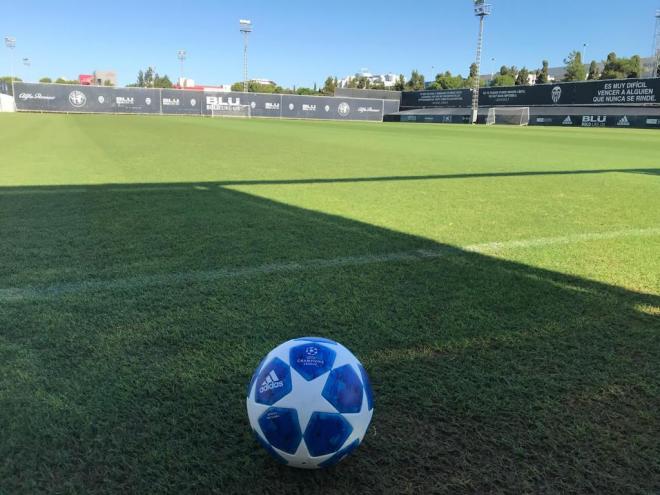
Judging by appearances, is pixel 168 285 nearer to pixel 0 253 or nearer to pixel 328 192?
pixel 0 253

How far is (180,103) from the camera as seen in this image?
53.4 metres

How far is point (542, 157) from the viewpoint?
1411cm

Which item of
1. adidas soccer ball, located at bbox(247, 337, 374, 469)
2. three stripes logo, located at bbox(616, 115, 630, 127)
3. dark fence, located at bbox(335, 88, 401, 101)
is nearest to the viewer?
adidas soccer ball, located at bbox(247, 337, 374, 469)

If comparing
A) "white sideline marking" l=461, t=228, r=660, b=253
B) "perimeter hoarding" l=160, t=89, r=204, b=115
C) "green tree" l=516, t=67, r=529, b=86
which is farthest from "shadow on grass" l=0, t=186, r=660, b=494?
"green tree" l=516, t=67, r=529, b=86

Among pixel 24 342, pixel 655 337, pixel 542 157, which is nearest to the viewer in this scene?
pixel 24 342

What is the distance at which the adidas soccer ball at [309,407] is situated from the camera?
172cm

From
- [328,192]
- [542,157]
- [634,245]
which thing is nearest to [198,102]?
[542,157]

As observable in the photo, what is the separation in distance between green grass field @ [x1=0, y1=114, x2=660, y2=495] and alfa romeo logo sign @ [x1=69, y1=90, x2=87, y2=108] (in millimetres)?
48794

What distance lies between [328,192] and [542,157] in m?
8.89

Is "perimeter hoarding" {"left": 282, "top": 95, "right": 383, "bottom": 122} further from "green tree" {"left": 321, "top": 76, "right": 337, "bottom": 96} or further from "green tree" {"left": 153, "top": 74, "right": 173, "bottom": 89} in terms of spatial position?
"green tree" {"left": 153, "top": 74, "right": 173, "bottom": 89}

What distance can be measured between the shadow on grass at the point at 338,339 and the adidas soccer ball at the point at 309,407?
0.16 metres

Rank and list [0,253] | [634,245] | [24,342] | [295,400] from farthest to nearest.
→ 1. [634,245]
2. [0,253]
3. [24,342]
4. [295,400]

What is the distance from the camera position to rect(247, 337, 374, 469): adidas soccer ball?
1.72 metres

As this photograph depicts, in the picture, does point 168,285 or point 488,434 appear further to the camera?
point 168,285
